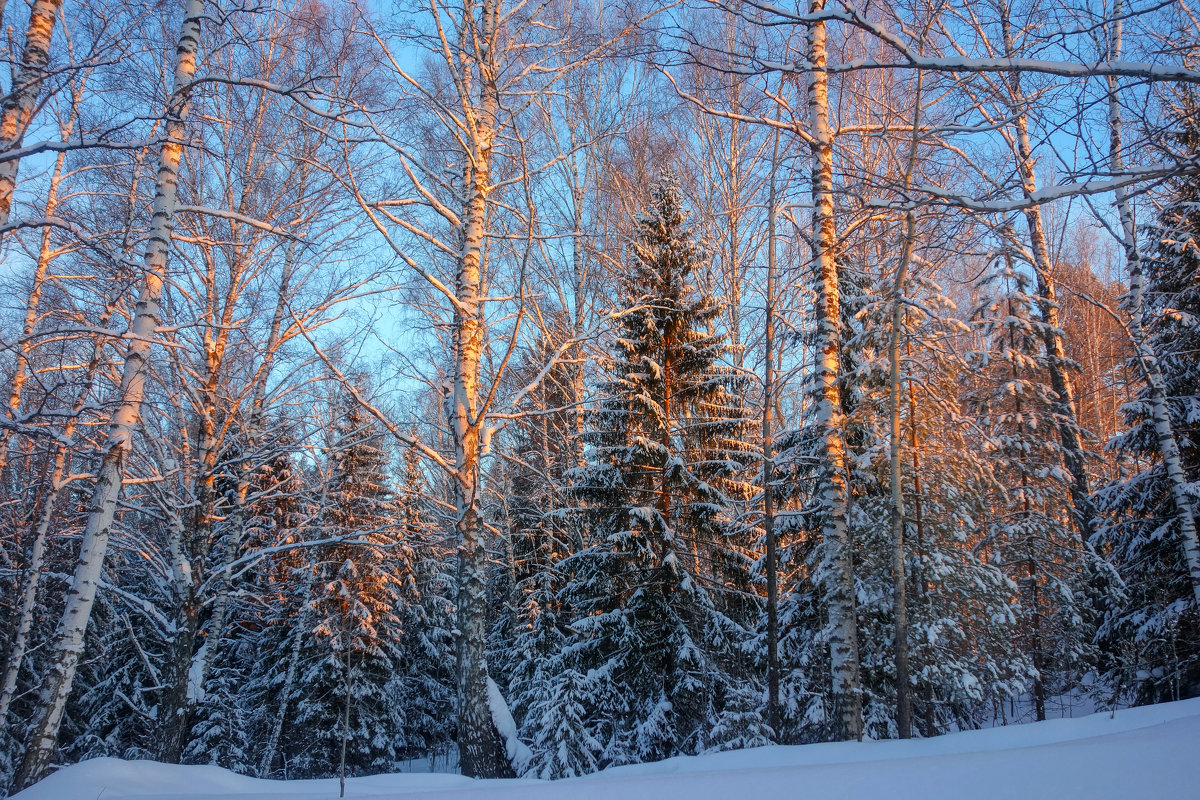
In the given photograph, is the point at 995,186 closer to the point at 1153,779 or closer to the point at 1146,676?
the point at 1153,779

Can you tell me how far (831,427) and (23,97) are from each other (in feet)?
25.4

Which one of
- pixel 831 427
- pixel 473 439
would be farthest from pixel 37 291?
pixel 831 427

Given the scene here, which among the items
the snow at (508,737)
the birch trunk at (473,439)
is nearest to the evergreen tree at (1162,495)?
the snow at (508,737)

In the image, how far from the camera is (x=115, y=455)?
569cm

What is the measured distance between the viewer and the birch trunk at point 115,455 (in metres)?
5.31

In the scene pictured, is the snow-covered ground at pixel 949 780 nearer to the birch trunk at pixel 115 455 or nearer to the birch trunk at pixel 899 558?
the birch trunk at pixel 115 455

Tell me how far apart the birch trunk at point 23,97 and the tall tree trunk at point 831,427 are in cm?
672

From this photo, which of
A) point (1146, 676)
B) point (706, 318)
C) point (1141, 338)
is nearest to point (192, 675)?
point (706, 318)

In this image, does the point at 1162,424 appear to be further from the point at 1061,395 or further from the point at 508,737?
the point at 508,737

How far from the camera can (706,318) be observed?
1172cm

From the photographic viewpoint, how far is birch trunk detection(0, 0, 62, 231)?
Result: 4645 mm

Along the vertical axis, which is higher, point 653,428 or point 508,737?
point 653,428

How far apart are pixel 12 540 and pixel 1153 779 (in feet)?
47.0

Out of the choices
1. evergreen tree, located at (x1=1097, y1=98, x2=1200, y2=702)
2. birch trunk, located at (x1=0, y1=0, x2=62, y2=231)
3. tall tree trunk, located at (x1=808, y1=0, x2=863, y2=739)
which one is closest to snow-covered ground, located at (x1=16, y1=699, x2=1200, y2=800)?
tall tree trunk, located at (x1=808, y1=0, x2=863, y2=739)
